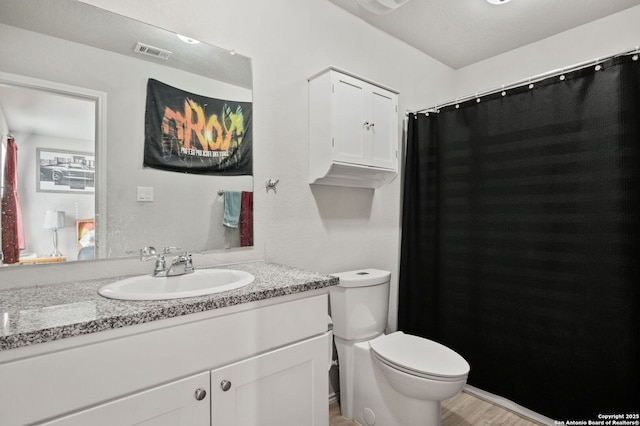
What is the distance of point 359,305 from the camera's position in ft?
5.92

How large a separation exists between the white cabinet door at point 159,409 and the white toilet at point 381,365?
91cm

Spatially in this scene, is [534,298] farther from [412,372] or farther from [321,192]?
[321,192]

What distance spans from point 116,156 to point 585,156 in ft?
7.26

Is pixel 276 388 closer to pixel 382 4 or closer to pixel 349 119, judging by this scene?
pixel 349 119

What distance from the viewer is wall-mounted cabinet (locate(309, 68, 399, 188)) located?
5.80 ft

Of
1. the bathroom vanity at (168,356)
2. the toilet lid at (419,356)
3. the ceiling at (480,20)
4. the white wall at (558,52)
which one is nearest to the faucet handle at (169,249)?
the bathroom vanity at (168,356)

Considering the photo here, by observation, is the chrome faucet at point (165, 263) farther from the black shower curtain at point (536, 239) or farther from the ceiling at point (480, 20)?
the ceiling at point (480, 20)

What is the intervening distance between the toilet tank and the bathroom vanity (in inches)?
20.9

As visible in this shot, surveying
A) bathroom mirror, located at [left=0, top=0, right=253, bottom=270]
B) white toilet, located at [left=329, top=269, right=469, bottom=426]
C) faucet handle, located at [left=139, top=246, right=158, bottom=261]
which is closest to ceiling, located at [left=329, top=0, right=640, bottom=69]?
bathroom mirror, located at [left=0, top=0, right=253, bottom=270]

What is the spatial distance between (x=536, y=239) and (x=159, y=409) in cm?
194

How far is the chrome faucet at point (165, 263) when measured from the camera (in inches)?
51.4

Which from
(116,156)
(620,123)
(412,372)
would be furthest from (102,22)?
(620,123)

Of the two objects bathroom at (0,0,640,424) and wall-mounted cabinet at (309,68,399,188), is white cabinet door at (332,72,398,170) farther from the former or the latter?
bathroom at (0,0,640,424)

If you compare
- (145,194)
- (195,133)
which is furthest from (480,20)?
(145,194)
